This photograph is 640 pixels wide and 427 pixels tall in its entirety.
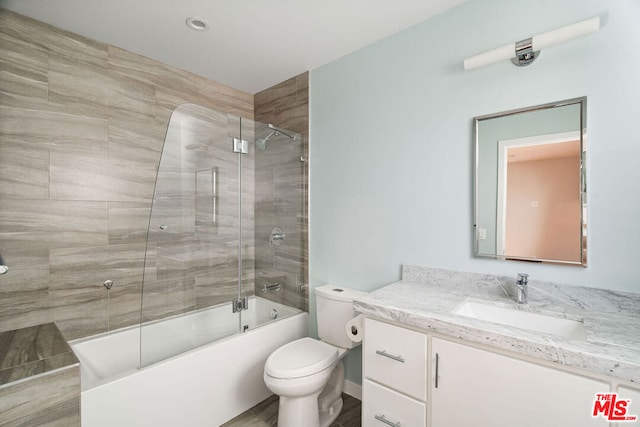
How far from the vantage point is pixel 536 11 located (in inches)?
55.9

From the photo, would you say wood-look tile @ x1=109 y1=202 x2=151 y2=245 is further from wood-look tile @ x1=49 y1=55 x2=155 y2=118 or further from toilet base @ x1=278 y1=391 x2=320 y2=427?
toilet base @ x1=278 y1=391 x2=320 y2=427

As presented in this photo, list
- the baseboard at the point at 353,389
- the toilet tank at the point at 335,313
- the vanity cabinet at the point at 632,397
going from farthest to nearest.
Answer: the baseboard at the point at 353,389 → the toilet tank at the point at 335,313 → the vanity cabinet at the point at 632,397

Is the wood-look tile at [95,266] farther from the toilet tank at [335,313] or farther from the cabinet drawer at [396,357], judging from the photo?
the cabinet drawer at [396,357]

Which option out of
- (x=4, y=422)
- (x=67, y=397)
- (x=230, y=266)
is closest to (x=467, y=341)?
(x=230, y=266)

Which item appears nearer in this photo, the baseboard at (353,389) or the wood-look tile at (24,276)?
the wood-look tile at (24,276)

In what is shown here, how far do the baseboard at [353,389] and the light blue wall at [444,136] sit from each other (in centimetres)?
9

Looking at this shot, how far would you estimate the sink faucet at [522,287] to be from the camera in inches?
53.3

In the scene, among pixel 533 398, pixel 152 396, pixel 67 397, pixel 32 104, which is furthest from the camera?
pixel 32 104

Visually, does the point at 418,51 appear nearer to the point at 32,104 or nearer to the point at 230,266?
the point at 230,266

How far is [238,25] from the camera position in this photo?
1833 millimetres

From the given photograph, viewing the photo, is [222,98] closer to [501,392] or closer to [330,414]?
[330,414]

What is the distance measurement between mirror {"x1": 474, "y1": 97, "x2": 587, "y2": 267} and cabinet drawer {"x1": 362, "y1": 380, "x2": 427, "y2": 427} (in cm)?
83

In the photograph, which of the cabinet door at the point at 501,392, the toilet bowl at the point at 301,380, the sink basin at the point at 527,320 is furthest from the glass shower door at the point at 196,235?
the sink basin at the point at 527,320

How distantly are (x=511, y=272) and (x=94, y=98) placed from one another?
274 centimetres
